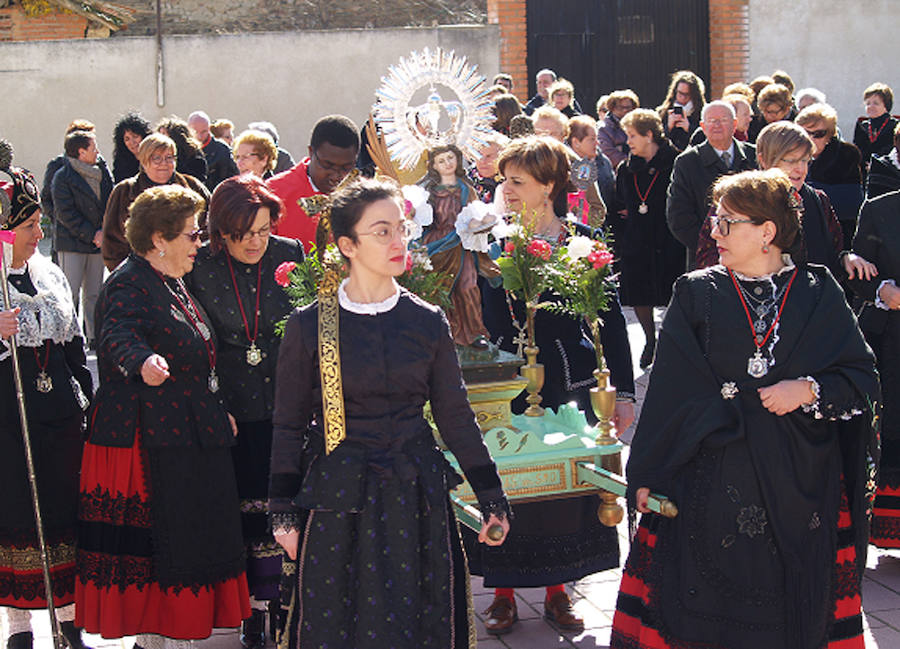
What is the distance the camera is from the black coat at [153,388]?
4359mm

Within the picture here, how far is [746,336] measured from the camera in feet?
12.4

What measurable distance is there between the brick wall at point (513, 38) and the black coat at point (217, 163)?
6.15 metres

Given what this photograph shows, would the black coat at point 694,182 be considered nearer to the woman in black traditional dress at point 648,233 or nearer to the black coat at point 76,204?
the woman in black traditional dress at point 648,233

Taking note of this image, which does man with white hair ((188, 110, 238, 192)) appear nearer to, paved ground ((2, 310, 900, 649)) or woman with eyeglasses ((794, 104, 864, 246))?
woman with eyeglasses ((794, 104, 864, 246))

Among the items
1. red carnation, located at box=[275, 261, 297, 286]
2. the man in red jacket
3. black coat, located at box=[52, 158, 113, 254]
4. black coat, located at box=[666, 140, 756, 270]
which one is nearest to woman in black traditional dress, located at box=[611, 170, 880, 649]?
red carnation, located at box=[275, 261, 297, 286]

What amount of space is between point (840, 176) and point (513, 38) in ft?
28.0

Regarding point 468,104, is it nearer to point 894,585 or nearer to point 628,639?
point 628,639

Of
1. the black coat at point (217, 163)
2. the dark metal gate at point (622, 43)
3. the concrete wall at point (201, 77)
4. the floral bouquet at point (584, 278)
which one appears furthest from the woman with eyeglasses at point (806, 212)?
the dark metal gate at point (622, 43)

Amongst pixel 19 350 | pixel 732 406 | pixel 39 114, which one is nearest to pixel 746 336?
pixel 732 406

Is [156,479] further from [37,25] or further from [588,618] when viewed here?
[37,25]

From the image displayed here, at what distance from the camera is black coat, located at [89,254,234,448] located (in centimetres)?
436

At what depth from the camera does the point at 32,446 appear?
4.68 meters

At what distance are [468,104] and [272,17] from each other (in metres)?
14.6

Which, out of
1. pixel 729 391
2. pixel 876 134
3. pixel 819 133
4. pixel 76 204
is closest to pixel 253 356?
pixel 729 391
